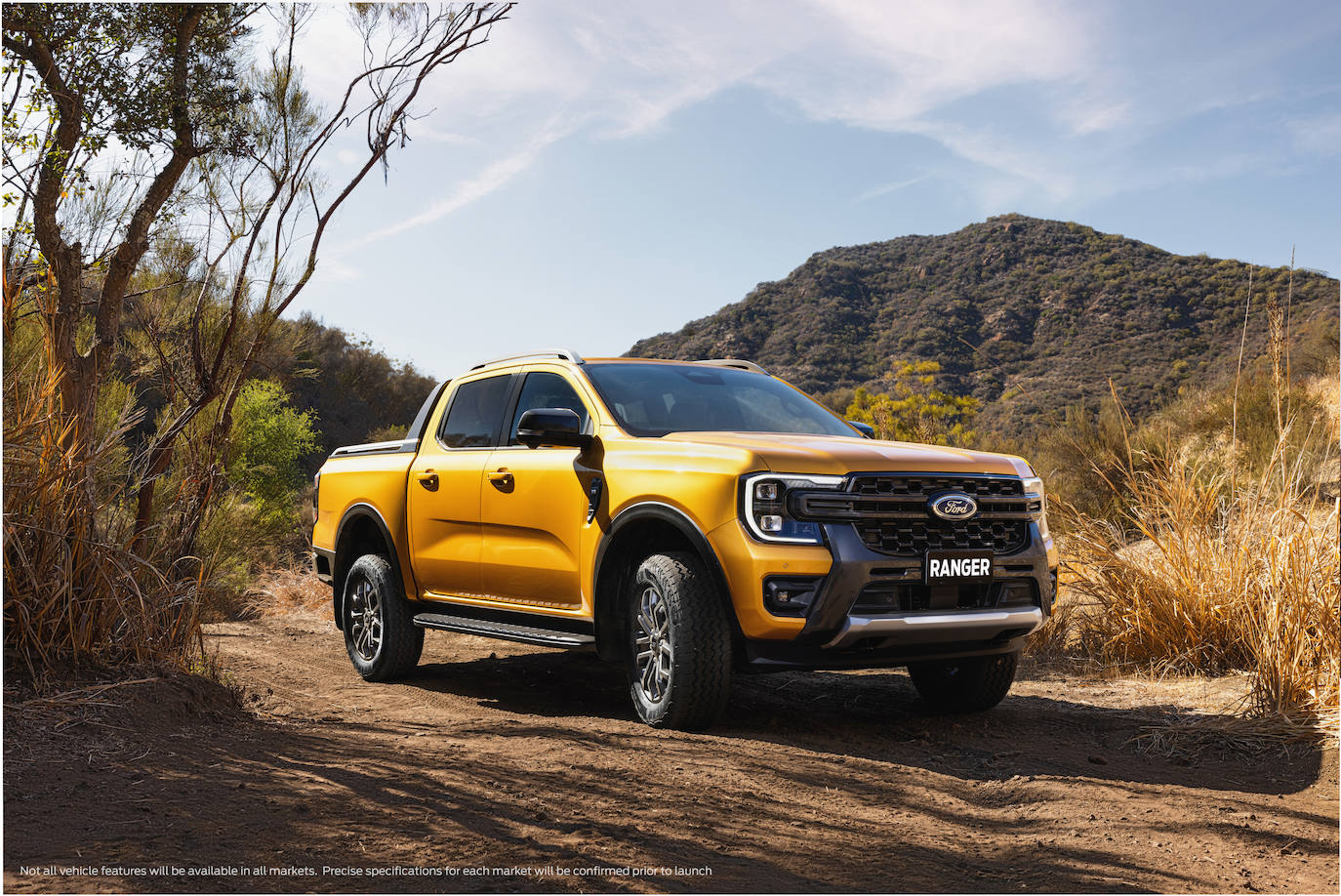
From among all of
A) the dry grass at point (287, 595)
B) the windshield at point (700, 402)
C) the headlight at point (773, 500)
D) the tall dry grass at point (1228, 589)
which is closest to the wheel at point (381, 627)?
the windshield at point (700, 402)

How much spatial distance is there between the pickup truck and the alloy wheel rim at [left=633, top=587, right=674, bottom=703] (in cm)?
1

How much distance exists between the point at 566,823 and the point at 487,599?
3.01m

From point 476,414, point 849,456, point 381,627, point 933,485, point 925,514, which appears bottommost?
point 381,627

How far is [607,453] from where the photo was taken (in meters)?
5.78

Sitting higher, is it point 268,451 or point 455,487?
point 268,451

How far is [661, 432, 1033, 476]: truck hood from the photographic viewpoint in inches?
195

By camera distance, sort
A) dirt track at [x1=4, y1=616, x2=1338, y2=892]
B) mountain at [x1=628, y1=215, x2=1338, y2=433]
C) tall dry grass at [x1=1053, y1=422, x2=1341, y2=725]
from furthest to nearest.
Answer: mountain at [x1=628, y1=215, x2=1338, y2=433], tall dry grass at [x1=1053, y1=422, x2=1341, y2=725], dirt track at [x1=4, y1=616, x2=1338, y2=892]

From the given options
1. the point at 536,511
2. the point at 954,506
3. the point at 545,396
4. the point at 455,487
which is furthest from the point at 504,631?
the point at 954,506

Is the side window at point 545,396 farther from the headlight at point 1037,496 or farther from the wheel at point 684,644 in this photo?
the headlight at point 1037,496

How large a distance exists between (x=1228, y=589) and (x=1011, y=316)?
34833 millimetres

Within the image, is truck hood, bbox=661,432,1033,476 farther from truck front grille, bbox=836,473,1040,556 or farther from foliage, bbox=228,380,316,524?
foliage, bbox=228,380,316,524

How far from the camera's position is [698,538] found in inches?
201

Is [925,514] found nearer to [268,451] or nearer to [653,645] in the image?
[653,645]

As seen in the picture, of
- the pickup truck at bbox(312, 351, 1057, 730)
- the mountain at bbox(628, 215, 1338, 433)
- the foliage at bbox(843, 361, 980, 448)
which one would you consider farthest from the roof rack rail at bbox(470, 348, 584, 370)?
the mountain at bbox(628, 215, 1338, 433)
